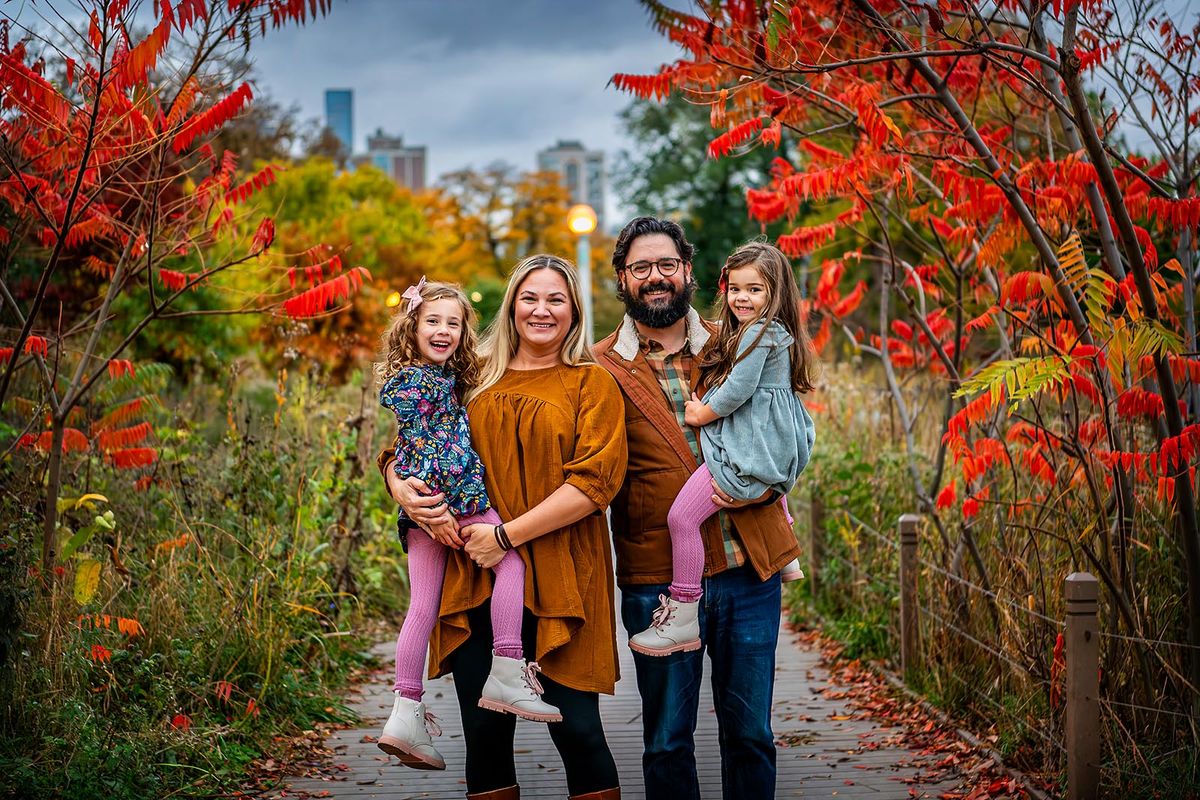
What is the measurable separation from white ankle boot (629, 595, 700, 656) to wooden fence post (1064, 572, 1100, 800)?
5.66ft

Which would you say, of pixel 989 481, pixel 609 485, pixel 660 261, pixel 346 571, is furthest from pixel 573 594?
pixel 346 571

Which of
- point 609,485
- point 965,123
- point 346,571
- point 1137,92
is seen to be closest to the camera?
point 609,485

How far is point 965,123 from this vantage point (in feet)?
16.0

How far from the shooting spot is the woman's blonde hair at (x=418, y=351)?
12.7 feet

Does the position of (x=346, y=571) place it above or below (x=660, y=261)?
below

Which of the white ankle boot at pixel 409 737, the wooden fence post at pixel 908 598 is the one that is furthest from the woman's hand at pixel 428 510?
the wooden fence post at pixel 908 598

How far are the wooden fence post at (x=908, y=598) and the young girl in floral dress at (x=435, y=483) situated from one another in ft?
12.0

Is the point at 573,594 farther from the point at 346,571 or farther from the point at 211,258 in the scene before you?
the point at 211,258

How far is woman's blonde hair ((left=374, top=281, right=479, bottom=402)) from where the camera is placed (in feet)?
12.7

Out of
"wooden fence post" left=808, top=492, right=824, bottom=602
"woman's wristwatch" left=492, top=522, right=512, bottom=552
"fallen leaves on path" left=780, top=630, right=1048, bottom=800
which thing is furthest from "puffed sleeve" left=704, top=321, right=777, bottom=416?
"wooden fence post" left=808, top=492, right=824, bottom=602

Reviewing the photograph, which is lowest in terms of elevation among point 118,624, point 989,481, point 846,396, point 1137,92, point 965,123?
point 118,624

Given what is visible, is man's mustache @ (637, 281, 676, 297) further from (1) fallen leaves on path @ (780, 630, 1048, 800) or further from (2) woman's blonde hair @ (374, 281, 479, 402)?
(1) fallen leaves on path @ (780, 630, 1048, 800)

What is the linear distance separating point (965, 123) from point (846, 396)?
6.70 metres

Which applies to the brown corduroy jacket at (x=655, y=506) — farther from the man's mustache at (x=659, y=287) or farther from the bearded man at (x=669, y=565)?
the man's mustache at (x=659, y=287)
